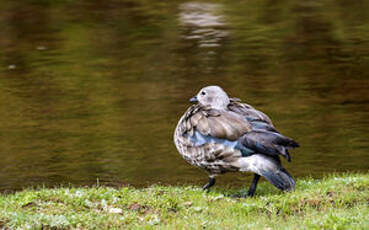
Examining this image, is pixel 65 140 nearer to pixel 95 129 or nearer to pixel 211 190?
pixel 95 129

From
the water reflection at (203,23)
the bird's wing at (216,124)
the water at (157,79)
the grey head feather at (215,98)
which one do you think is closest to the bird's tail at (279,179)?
the bird's wing at (216,124)

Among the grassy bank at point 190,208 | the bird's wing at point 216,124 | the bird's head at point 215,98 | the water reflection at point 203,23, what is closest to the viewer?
the grassy bank at point 190,208

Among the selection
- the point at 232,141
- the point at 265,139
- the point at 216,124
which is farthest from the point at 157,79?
the point at 265,139

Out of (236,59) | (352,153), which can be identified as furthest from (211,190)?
(236,59)

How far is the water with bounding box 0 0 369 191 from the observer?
1181cm

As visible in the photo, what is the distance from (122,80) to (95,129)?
341 cm

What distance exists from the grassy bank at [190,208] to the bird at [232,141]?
0.91 ft

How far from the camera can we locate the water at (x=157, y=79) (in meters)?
11.8

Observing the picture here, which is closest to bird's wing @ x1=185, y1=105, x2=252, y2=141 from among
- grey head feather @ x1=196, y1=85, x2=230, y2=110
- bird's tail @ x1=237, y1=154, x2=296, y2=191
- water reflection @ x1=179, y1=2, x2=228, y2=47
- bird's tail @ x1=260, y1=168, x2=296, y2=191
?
grey head feather @ x1=196, y1=85, x2=230, y2=110

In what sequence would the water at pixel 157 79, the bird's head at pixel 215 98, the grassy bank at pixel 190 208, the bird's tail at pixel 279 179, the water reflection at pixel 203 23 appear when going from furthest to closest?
the water reflection at pixel 203 23 → the water at pixel 157 79 → the bird's head at pixel 215 98 → the bird's tail at pixel 279 179 → the grassy bank at pixel 190 208

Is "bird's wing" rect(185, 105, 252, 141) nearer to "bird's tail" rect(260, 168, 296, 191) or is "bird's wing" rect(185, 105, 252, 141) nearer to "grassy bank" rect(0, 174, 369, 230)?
"bird's tail" rect(260, 168, 296, 191)

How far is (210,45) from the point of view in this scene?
764 inches

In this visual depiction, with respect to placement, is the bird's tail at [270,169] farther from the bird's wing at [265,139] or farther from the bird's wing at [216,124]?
the bird's wing at [216,124]

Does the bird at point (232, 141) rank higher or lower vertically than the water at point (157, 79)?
higher
